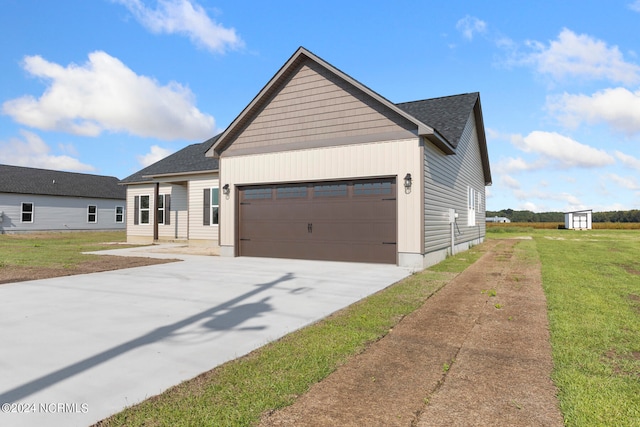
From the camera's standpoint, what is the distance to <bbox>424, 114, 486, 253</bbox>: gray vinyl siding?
36.2ft

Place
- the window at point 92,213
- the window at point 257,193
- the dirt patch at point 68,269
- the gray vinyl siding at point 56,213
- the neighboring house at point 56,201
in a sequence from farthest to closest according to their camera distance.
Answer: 1. the window at point 92,213
2. the neighboring house at point 56,201
3. the gray vinyl siding at point 56,213
4. the window at point 257,193
5. the dirt patch at point 68,269

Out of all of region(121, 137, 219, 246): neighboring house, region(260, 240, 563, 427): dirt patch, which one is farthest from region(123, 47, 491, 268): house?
region(260, 240, 563, 427): dirt patch

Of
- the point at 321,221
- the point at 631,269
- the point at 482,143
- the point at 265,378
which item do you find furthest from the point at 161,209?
the point at 631,269

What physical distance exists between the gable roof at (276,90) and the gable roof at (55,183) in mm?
23016

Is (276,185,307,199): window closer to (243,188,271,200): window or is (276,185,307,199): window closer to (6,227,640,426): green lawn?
(243,188,271,200): window

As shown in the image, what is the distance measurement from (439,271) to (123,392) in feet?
27.5

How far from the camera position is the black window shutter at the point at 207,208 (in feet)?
57.3

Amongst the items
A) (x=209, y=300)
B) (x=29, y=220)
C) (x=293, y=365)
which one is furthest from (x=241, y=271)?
(x=29, y=220)

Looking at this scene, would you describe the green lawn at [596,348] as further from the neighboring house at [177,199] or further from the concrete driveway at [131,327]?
the neighboring house at [177,199]

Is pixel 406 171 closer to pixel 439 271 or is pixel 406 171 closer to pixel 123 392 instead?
pixel 439 271

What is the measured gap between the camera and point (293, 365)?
3.37m

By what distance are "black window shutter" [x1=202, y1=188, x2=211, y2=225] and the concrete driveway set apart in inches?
331

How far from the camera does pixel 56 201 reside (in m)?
29.2

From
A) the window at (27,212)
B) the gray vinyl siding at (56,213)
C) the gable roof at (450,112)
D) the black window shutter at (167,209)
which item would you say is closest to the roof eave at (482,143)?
the gable roof at (450,112)
